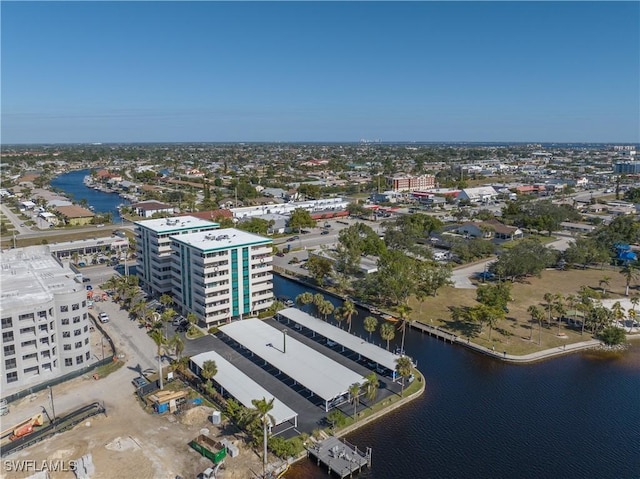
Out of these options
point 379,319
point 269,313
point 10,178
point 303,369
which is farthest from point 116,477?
point 10,178

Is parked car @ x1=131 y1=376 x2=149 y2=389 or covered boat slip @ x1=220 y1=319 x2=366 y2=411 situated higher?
covered boat slip @ x1=220 y1=319 x2=366 y2=411

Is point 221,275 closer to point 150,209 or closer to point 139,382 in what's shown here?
point 139,382

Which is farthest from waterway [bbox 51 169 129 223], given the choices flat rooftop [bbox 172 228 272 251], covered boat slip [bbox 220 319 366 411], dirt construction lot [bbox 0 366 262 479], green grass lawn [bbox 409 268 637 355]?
dirt construction lot [bbox 0 366 262 479]

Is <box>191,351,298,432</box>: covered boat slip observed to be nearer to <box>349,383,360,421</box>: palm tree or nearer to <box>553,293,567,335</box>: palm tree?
<box>349,383,360,421</box>: palm tree

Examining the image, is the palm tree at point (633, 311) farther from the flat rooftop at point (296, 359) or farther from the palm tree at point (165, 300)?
the palm tree at point (165, 300)

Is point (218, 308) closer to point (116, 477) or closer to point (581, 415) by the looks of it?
point (116, 477)

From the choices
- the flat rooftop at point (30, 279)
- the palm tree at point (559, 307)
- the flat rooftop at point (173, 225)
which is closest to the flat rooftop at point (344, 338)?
the flat rooftop at point (173, 225)
